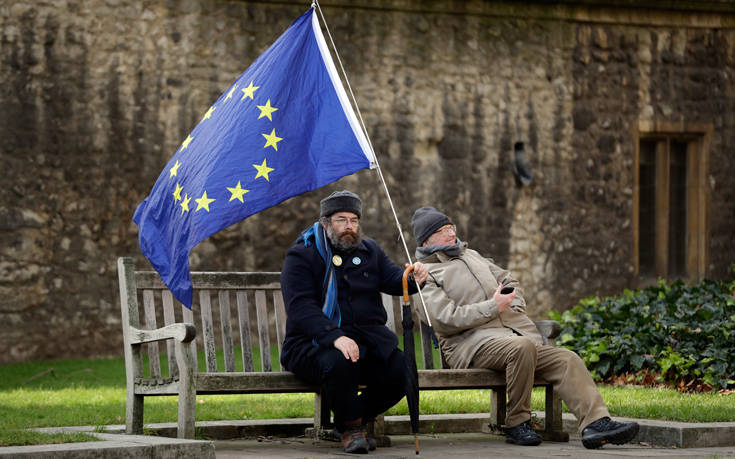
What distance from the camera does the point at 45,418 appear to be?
24.3 ft

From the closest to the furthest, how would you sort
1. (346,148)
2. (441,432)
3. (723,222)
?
1. (346,148)
2. (441,432)
3. (723,222)

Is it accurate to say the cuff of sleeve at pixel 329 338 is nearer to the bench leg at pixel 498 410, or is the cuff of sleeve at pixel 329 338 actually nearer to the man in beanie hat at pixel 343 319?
the man in beanie hat at pixel 343 319

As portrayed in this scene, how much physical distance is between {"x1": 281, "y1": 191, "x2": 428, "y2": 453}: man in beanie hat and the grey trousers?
629mm

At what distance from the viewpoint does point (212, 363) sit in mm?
6254

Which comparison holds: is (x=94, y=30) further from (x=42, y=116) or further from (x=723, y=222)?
(x=723, y=222)

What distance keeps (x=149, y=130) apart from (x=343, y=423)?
7.49 meters

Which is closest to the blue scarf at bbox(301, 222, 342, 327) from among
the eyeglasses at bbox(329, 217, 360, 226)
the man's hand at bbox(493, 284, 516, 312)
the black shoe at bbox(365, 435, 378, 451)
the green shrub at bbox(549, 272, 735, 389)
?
the eyeglasses at bbox(329, 217, 360, 226)

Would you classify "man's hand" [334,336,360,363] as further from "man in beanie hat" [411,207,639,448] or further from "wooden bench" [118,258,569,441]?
"man in beanie hat" [411,207,639,448]

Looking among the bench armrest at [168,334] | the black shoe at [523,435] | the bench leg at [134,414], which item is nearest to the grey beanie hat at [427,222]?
the black shoe at [523,435]

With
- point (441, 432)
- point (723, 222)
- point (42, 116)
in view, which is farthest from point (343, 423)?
point (723, 222)

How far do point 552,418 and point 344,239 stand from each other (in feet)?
5.33

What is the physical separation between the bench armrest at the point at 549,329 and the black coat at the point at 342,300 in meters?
0.99

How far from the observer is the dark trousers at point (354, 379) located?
578 centimetres

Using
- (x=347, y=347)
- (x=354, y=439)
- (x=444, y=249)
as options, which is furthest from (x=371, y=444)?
(x=444, y=249)
